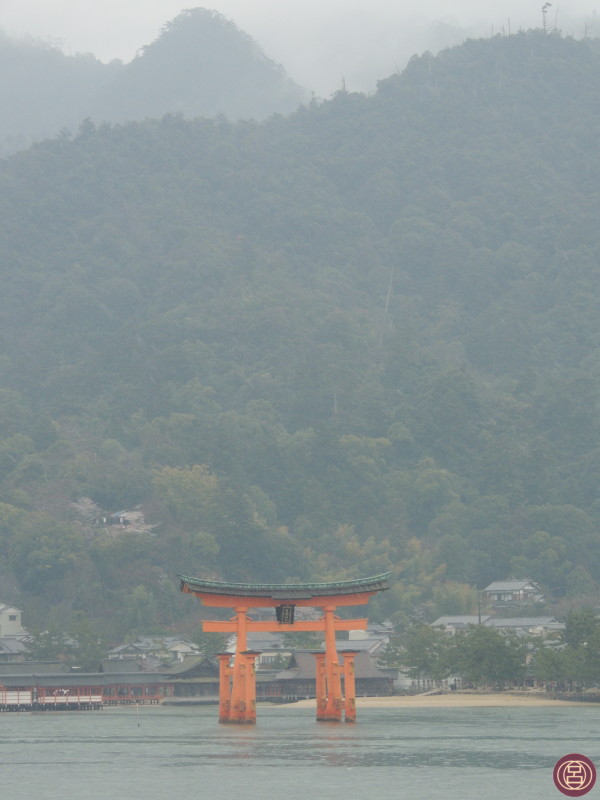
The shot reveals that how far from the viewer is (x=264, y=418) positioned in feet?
588

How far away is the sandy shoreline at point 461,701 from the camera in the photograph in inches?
3396

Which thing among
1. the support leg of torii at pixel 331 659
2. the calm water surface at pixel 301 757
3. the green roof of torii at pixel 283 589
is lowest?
the calm water surface at pixel 301 757

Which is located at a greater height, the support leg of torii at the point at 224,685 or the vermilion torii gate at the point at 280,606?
the vermilion torii gate at the point at 280,606

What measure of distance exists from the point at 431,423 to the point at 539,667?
8971 centimetres

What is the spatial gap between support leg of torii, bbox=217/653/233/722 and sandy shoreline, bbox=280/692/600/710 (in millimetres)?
18891

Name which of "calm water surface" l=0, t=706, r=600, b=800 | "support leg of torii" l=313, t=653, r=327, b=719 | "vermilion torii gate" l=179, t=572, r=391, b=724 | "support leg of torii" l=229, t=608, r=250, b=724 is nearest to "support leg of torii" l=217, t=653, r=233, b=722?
"vermilion torii gate" l=179, t=572, r=391, b=724

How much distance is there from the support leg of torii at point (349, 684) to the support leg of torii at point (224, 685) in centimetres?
519

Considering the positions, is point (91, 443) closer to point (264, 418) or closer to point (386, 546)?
point (264, 418)

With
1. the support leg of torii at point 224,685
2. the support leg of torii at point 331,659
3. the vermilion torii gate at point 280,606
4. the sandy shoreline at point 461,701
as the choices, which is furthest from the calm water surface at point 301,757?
the sandy shoreline at point 461,701

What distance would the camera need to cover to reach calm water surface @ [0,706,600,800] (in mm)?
45438

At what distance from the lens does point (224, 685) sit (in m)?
68.6

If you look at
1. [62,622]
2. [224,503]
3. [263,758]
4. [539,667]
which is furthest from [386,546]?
[263,758]

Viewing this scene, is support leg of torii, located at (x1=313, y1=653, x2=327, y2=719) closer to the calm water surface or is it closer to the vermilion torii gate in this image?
the vermilion torii gate

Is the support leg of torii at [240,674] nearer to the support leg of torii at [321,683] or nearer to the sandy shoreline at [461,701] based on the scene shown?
the support leg of torii at [321,683]
